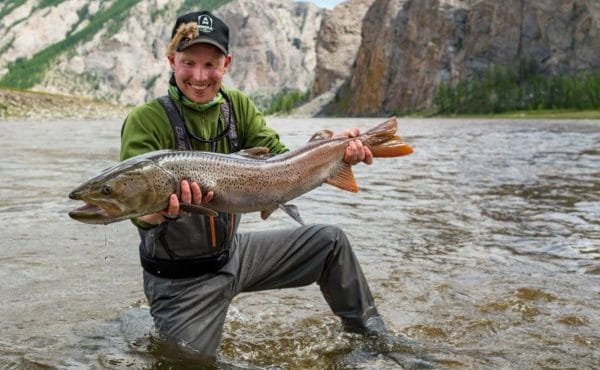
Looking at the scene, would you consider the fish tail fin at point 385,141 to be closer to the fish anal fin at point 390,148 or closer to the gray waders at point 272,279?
the fish anal fin at point 390,148

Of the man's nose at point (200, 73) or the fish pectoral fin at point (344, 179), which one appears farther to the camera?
the fish pectoral fin at point (344, 179)

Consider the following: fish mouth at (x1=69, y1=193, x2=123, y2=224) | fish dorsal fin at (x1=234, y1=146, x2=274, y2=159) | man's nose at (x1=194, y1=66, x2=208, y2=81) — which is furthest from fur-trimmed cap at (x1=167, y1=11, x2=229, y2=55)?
fish mouth at (x1=69, y1=193, x2=123, y2=224)

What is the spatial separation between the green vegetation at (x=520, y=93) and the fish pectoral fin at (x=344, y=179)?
317 feet

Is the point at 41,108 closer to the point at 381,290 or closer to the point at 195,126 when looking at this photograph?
the point at 381,290

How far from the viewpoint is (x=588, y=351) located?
205 inches

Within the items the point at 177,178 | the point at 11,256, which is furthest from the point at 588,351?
the point at 11,256

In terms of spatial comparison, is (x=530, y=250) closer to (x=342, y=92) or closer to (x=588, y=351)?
(x=588, y=351)

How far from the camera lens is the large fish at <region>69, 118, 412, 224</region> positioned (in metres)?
3.85

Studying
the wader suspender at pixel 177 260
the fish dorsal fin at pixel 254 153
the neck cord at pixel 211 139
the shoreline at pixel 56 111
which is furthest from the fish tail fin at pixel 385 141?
the shoreline at pixel 56 111

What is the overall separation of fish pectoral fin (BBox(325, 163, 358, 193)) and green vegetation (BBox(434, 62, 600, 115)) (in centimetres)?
9672

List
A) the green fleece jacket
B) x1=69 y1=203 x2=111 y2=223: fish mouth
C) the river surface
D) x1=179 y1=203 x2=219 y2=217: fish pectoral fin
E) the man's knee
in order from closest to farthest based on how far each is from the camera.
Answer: x1=69 y1=203 x2=111 y2=223: fish mouth
x1=179 y1=203 x2=219 y2=217: fish pectoral fin
the green fleece jacket
the river surface
the man's knee

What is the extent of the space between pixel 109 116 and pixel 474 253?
10435 centimetres

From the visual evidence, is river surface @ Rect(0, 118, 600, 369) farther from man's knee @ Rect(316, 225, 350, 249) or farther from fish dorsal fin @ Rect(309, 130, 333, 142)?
fish dorsal fin @ Rect(309, 130, 333, 142)

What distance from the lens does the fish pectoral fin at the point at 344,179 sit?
5199 mm
